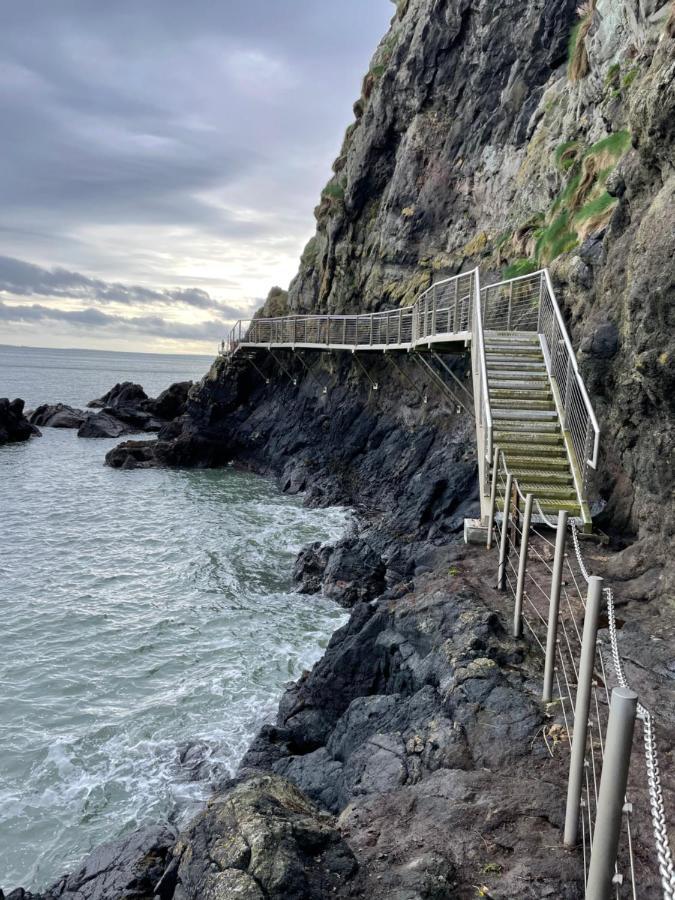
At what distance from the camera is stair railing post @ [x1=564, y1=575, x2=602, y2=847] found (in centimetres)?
347

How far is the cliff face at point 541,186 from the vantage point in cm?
855

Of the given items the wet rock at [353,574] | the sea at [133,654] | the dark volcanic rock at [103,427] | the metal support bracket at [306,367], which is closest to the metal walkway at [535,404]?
the wet rock at [353,574]

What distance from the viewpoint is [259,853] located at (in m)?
3.99

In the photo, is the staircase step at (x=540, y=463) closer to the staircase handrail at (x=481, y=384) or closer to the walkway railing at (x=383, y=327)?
the staircase handrail at (x=481, y=384)

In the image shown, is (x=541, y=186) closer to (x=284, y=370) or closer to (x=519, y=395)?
(x=519, y=395)

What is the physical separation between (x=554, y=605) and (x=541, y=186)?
1985cm

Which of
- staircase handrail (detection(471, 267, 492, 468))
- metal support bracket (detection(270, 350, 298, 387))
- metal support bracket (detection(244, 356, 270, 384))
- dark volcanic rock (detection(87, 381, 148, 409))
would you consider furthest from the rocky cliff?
dark volcanic rock (detection(87, 381, 148, 409))

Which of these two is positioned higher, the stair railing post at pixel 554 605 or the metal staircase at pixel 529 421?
the metal staircase at pixel 529 421

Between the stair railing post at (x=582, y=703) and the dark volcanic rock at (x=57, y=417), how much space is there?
52226 mm

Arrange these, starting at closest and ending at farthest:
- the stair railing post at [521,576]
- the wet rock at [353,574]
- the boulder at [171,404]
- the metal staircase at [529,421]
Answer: the stair railing post at [521,576] < the metal staircase at [529,421] < the wet rock at [353,574] < the boulder at [171,404]

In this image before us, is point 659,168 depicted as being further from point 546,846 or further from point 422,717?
point 546,846

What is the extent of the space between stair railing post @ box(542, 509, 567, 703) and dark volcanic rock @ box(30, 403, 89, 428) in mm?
50913

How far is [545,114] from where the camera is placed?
23297 mm

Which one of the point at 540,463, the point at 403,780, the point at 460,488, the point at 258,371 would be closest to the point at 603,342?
the point at 540,463
